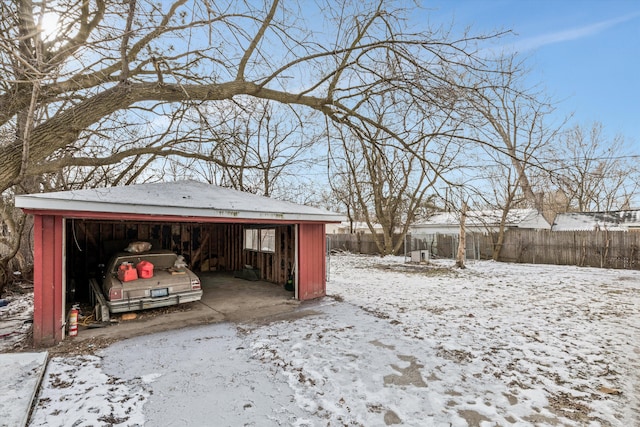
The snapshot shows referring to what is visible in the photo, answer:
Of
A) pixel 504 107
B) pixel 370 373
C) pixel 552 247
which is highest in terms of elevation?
pixel 504 107

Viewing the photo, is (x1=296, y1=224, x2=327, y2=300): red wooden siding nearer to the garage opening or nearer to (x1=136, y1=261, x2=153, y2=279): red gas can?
the garage opening

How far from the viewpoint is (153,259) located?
273 inches

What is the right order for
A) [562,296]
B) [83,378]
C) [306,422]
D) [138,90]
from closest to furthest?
[306,422], [83,378], [138,90], [562,296]

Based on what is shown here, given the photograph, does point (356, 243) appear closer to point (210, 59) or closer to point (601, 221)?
point (601, 221)

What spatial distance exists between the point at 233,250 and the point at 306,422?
9.83m

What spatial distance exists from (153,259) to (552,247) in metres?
17.7

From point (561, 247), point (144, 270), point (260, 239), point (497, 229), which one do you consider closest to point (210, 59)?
point (144, 270)

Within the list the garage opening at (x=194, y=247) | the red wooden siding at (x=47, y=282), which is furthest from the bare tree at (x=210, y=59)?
the garage opening at (x=194, y=247)

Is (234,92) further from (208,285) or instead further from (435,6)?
(208,285)

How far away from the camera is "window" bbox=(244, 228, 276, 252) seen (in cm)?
973

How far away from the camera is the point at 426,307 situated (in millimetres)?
7207

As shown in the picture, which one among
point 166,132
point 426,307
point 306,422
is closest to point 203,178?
point 166,132

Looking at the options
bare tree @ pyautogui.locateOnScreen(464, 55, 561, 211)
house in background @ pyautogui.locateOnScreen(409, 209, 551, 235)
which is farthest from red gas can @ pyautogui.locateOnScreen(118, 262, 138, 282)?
house in background @ pyautogui.locateOnScreen(409, 209, 551, 235)

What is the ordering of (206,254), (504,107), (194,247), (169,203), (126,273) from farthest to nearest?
(206,254) → (194,247) → (126,273) → (169,203) → (504,107)
